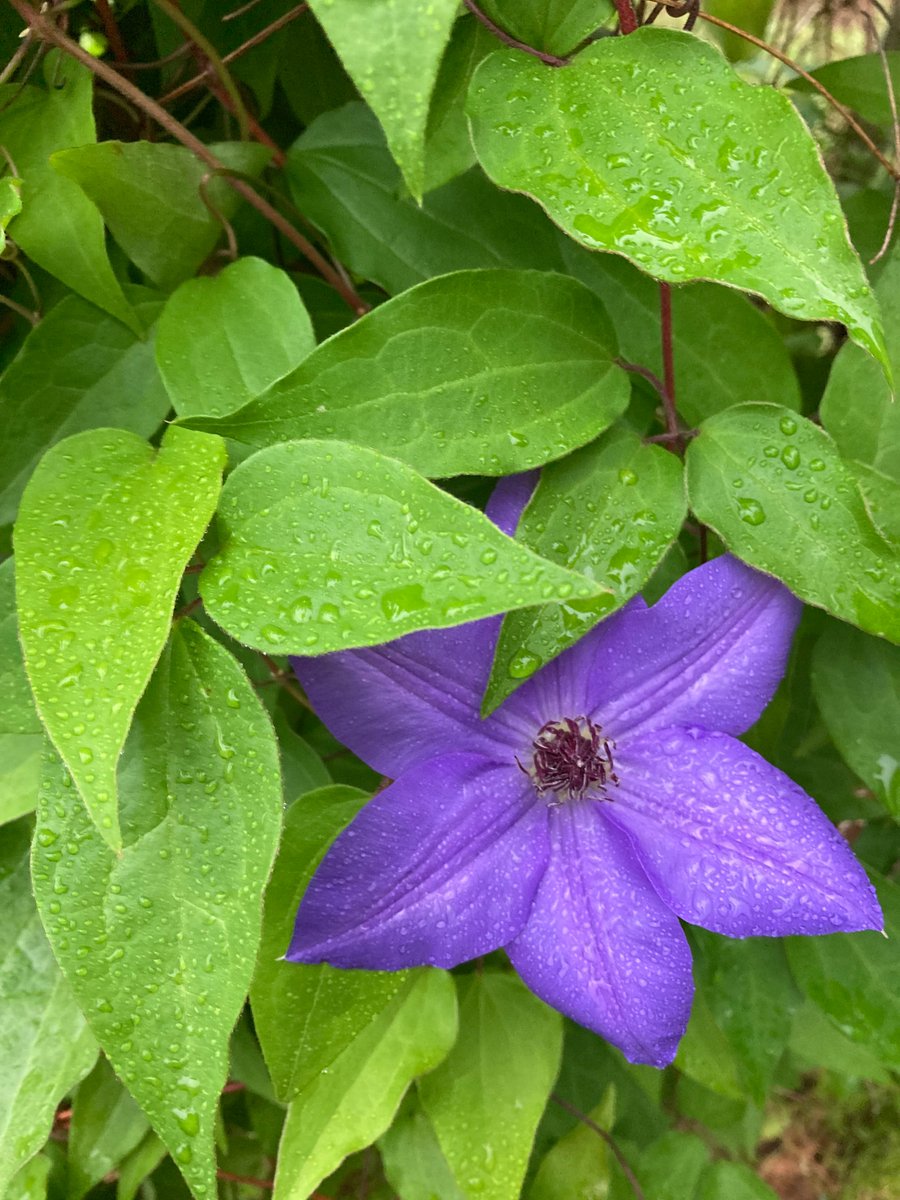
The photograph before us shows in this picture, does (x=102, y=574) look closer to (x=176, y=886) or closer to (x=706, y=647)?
(x=176, y=886)

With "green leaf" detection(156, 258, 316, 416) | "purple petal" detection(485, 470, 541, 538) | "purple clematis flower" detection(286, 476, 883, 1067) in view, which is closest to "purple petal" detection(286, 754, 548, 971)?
"purple clematis flower" detection(286, 476, 883, 1067)

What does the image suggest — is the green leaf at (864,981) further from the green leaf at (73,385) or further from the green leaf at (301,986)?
the green leaf at (73,385)

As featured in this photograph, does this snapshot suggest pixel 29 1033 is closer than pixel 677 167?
No

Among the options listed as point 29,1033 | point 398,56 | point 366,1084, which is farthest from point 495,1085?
point 398,56

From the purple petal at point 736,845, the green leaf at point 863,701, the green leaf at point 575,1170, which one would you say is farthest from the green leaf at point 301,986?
the green leaf at point 575,1170

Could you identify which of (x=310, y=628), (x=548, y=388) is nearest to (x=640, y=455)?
(x=548, y=388)

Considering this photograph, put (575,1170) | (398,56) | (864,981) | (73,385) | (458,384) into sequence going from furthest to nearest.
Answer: (575,1170)
(864,981)
(73,385)
(458,384)
(398,56)
